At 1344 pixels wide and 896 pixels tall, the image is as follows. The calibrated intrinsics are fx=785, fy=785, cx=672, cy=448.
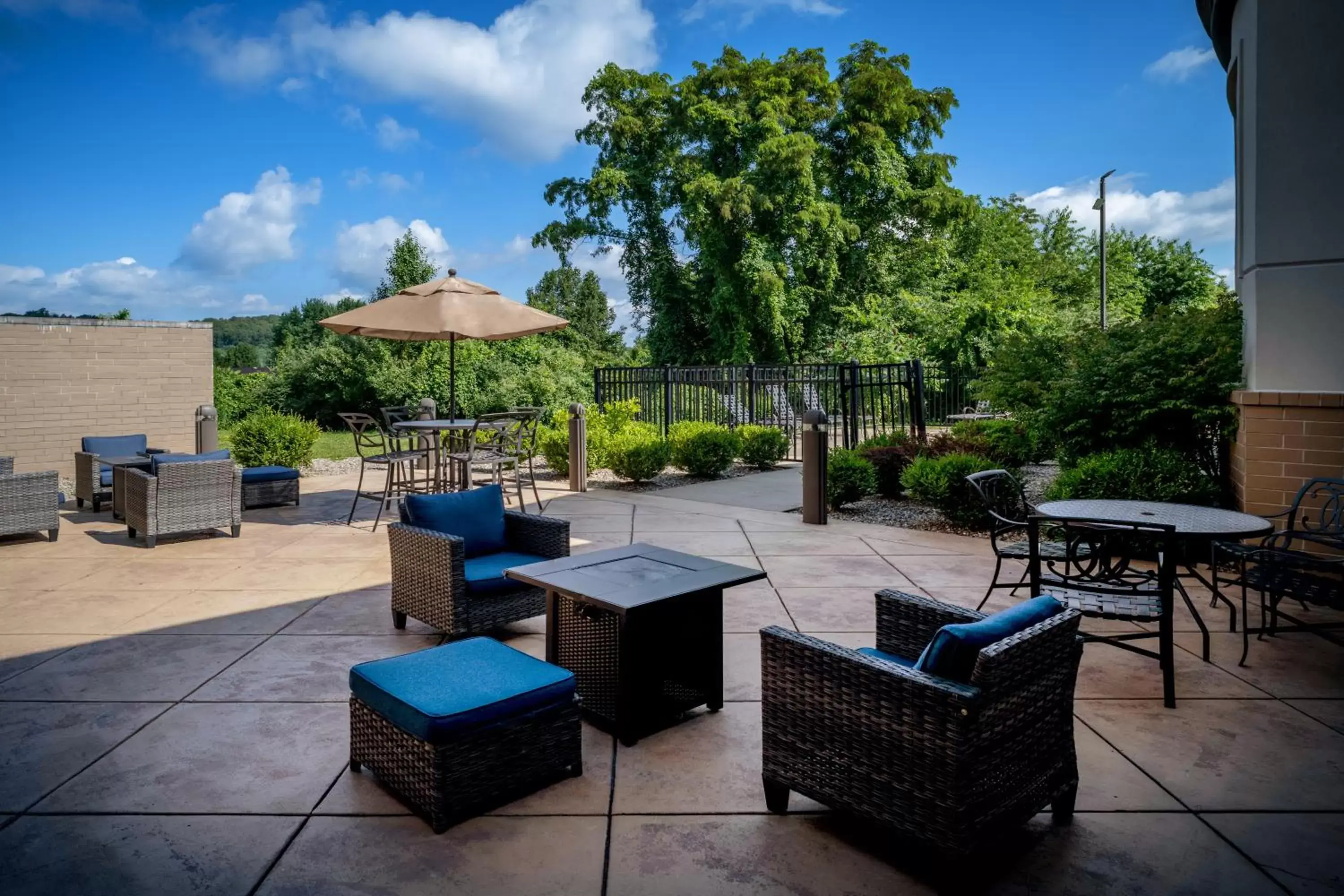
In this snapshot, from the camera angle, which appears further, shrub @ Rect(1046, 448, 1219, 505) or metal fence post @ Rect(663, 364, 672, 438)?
metal fence post @ Rect(663, 364, 672, 438)

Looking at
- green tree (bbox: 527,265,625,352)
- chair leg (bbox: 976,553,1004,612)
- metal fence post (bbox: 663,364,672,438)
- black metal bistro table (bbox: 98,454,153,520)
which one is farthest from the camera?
green tree (bbox: 527,265,625,352)

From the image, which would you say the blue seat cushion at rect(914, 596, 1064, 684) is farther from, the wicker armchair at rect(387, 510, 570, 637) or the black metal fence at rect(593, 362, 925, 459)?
the black metal fence at rect(593, 362, 925, 459)

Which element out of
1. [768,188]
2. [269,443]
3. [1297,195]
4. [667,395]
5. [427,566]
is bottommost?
[427,566]

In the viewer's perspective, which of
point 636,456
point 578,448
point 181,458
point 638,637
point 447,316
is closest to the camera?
point 638,637

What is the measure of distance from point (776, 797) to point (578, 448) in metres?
7.95

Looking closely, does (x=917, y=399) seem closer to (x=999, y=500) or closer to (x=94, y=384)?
(x=999, y=500)

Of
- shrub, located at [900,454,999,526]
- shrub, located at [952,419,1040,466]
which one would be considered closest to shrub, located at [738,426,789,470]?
shrub, located at [952,419,1040,466]

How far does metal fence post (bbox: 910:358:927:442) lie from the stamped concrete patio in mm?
6261

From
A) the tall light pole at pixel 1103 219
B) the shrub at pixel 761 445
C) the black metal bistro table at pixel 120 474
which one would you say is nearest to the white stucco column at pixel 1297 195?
the shrub at pixel 761 445

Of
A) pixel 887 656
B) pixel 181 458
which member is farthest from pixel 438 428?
pixel 887 656

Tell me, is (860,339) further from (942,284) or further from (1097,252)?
(1097,252)

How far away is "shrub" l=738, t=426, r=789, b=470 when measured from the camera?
12359 millimetres

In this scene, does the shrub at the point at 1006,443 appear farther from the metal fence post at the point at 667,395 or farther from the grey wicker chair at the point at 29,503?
the grey wicker chair at the point at 29,503

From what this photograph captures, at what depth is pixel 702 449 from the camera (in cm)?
1134
